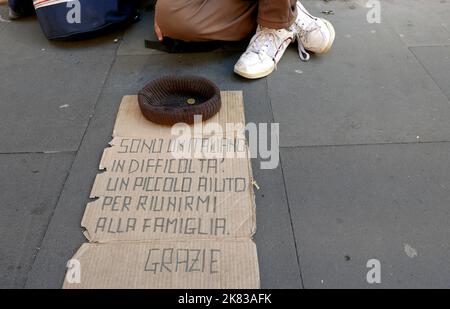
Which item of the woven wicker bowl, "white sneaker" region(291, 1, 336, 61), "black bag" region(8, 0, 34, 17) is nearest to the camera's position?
the woven wicker bowl

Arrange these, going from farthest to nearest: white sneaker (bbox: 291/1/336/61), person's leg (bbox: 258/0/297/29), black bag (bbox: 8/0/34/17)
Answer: black bag (bbox: 8/0/34/17) < white sneaker (bbox: 291/1/336/61) < person's leg (bbox: 258/0/297/29)

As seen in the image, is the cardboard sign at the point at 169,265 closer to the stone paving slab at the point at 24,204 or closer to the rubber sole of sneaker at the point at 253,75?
the stone paving slab at the point at 24,204

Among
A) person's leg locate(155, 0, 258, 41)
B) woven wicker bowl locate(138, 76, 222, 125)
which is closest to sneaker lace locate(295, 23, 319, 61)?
person's leg locate(155, 0, 258, 41)

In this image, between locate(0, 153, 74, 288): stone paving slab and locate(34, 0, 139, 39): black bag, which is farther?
locate(34, 0, 139, 39): black bag

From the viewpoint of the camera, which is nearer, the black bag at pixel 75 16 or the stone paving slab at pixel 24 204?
the stone paving slab at pixel 24 204

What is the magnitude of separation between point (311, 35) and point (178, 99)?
75 cm

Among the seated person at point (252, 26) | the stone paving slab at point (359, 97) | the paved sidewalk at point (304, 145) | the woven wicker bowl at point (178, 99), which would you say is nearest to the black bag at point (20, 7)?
the paved sidewalk at point (304, 145)

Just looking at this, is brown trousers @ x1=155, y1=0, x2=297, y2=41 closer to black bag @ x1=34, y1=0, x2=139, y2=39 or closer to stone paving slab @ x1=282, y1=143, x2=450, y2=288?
black bag @ x1=34, y1=0, x2=139, y2=39

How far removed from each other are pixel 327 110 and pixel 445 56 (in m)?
0.80

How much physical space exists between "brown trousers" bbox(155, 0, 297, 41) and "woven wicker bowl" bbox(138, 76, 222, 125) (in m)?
0.32

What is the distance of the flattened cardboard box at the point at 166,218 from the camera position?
1.06m

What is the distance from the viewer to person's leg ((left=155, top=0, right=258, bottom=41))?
1802 mm

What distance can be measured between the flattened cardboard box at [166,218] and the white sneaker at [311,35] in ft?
2.38

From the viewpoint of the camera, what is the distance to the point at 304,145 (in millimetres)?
1456
